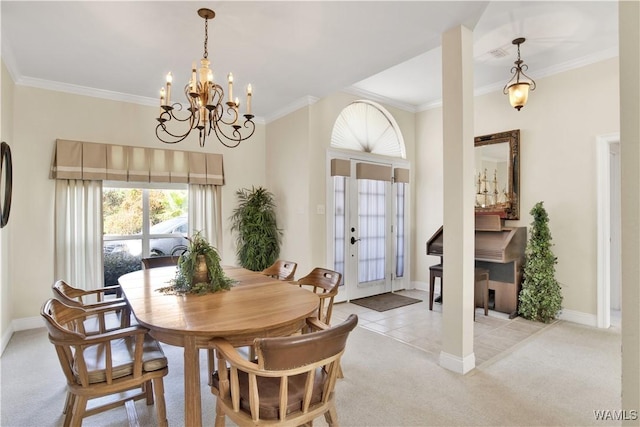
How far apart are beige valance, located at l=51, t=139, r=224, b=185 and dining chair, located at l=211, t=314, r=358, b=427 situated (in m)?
3.41

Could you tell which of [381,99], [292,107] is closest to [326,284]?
[292,107]

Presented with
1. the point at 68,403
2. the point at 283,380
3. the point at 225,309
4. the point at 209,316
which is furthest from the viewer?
the point at 68,403

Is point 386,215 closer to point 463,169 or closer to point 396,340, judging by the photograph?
point 396,340

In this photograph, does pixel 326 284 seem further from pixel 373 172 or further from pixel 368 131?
pixel 368 131

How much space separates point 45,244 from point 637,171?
4921 mm

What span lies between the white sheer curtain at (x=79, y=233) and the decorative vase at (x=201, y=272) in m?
2.49

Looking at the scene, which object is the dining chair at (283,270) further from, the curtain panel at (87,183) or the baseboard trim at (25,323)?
the baseboard trim at (25,323)

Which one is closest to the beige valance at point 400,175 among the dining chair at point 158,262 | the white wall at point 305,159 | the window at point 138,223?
the white wall at point 305,159

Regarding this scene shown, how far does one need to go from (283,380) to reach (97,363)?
1.17 meters

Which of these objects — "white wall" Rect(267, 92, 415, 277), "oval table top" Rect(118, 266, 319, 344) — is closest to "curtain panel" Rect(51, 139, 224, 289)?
"white wall" Rect(267, 92, 415, 277)

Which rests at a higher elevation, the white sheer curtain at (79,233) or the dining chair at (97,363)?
the white sheer curtain at (79,233)

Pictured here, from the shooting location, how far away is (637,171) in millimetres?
752

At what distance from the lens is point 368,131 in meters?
5.23

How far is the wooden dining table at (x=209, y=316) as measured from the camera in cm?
164
